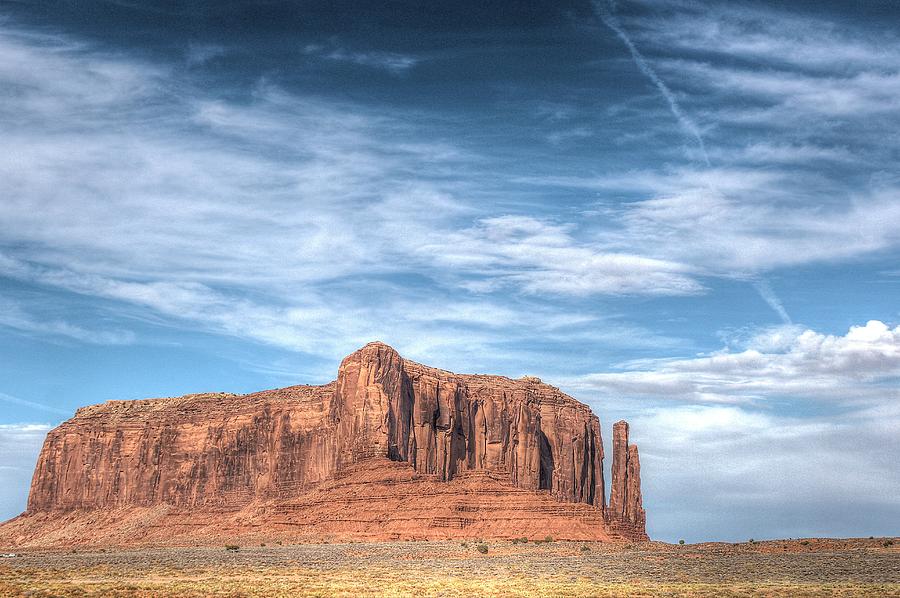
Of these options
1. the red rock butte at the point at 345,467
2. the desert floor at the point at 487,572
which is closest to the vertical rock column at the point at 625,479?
the red rock butte at the point at 345,467

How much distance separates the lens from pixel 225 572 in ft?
188

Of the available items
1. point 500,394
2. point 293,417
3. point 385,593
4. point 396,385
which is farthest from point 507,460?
point 385,593

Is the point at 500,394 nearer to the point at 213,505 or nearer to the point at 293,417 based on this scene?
the point at 293,417

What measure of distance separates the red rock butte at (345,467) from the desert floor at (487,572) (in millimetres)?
16844

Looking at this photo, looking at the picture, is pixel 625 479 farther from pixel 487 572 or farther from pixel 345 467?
pixel 487 572

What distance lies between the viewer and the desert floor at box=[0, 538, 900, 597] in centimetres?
4659

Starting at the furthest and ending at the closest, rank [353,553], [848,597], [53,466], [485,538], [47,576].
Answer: [53,466], [485,538], [353,553], [47,576], [848,597]

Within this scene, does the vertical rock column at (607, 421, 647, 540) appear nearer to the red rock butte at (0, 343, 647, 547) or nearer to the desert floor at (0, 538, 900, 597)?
the red rock butte at (0, 343, 647, 547)

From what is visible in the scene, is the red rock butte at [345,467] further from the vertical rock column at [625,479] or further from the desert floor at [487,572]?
the desert floor at [487,572]

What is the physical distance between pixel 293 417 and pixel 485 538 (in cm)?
5476

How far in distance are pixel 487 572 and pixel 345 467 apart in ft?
182

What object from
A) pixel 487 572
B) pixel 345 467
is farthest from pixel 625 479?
pixel 487 572

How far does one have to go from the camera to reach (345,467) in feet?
365

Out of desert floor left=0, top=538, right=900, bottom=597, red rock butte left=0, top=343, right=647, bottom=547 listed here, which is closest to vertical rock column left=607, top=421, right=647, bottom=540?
red rock butte left=0, top=343, right=647, bottom=547
